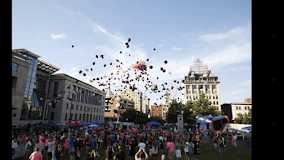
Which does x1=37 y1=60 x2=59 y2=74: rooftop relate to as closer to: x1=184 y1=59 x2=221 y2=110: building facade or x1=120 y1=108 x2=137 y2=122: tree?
x1=120 y1=108 x2=137 y2=122: tree

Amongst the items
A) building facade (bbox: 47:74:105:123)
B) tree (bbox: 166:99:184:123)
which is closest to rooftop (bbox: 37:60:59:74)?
building facade (bbox: 47:74:105:123)

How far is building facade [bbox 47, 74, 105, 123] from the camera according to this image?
8038cm

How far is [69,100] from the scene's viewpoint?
8456 cm

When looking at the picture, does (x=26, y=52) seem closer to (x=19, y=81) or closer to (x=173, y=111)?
(x=19, y=81)

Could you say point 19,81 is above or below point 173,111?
above

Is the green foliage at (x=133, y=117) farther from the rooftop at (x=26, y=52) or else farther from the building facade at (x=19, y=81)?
the building facade at (x=19, y=81)

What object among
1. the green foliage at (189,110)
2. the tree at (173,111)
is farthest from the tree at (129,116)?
the green foliage at (189,110)

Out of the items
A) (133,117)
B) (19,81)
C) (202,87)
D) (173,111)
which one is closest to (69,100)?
(19,81)

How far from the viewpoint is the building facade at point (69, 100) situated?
8038cm

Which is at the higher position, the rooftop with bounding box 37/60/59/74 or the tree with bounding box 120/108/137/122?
the rooftop with bounding box 37/60/59/74
